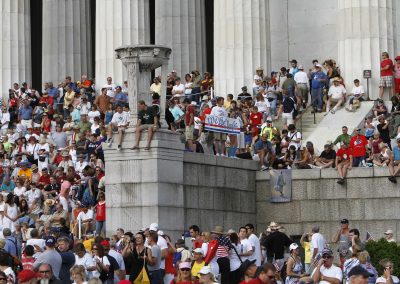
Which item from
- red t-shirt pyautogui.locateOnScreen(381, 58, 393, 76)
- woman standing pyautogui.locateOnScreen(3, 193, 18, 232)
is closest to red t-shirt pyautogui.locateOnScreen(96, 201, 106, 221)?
woman standing pyautogui.locateOnScreen(3, 193, 18, 232)

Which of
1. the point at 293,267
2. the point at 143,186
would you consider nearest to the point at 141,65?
the point at 143,186

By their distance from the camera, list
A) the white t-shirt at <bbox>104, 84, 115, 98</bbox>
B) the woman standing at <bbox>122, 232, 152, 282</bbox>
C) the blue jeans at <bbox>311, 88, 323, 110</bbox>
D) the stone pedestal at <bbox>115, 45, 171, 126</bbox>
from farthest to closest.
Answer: the white t-shirt at <bbox>104, 84, 115, 98</bbox>, the blue jeans at <bbox>311, 88, 323, 110</bbox>, the stone pedestal at <bbox>115, 45, 171, 126</bbox>, the woman standing at <bbox>122, 232, 152, 282</bbox>

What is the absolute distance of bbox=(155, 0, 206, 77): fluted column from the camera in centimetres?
5803

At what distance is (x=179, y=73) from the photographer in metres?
57.9

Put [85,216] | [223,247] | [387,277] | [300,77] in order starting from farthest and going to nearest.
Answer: [300,77] < [85,216] < [223,247] < [387,277]

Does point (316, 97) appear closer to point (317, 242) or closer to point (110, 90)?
point (110, 90)

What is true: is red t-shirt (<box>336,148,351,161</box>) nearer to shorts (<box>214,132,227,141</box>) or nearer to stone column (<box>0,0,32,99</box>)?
shorts (<box>214,132,227,141</box>)

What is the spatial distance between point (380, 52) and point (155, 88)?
7196mm

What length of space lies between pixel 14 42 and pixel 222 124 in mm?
18893

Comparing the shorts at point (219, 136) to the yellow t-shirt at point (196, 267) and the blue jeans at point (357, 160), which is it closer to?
the blue jeans at point (357, 160)

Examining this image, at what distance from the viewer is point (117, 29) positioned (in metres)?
55.4

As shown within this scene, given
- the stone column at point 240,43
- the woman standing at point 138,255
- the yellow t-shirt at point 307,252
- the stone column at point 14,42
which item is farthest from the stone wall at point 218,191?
the stone column at point 14,42

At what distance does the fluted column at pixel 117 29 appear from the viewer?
181 feet

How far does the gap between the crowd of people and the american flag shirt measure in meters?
0.03
